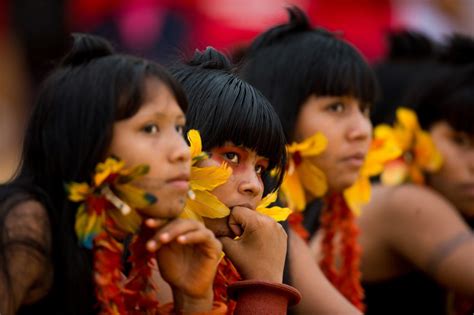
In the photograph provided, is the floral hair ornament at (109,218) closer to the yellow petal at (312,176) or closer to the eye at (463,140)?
the yellow petal at (312,176)

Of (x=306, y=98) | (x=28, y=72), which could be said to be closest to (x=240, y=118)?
(x=306, y=98)

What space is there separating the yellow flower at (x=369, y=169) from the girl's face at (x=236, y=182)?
1017 millimetres

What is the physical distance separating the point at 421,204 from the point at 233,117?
1663 millimetres

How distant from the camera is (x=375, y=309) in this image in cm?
459

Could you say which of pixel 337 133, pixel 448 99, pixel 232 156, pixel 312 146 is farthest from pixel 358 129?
pixel 448 99

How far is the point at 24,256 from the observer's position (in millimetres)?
2512

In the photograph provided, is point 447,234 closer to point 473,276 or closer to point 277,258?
point 473,276

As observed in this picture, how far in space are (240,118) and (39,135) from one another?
585 millimetres

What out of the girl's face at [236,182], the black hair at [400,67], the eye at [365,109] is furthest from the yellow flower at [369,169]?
the girl's face at [236,182]

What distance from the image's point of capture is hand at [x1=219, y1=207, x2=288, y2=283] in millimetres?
2896

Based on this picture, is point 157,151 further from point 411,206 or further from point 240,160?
point 411,206

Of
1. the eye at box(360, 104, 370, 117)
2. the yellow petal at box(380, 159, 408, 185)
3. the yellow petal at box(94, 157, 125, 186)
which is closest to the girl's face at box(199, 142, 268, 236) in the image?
→ the yellow petal at box(94, 157, 125, 186)

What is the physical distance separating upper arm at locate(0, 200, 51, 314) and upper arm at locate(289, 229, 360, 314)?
3.70 ft

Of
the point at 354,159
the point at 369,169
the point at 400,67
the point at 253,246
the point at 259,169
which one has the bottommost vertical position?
the point at 400,67
